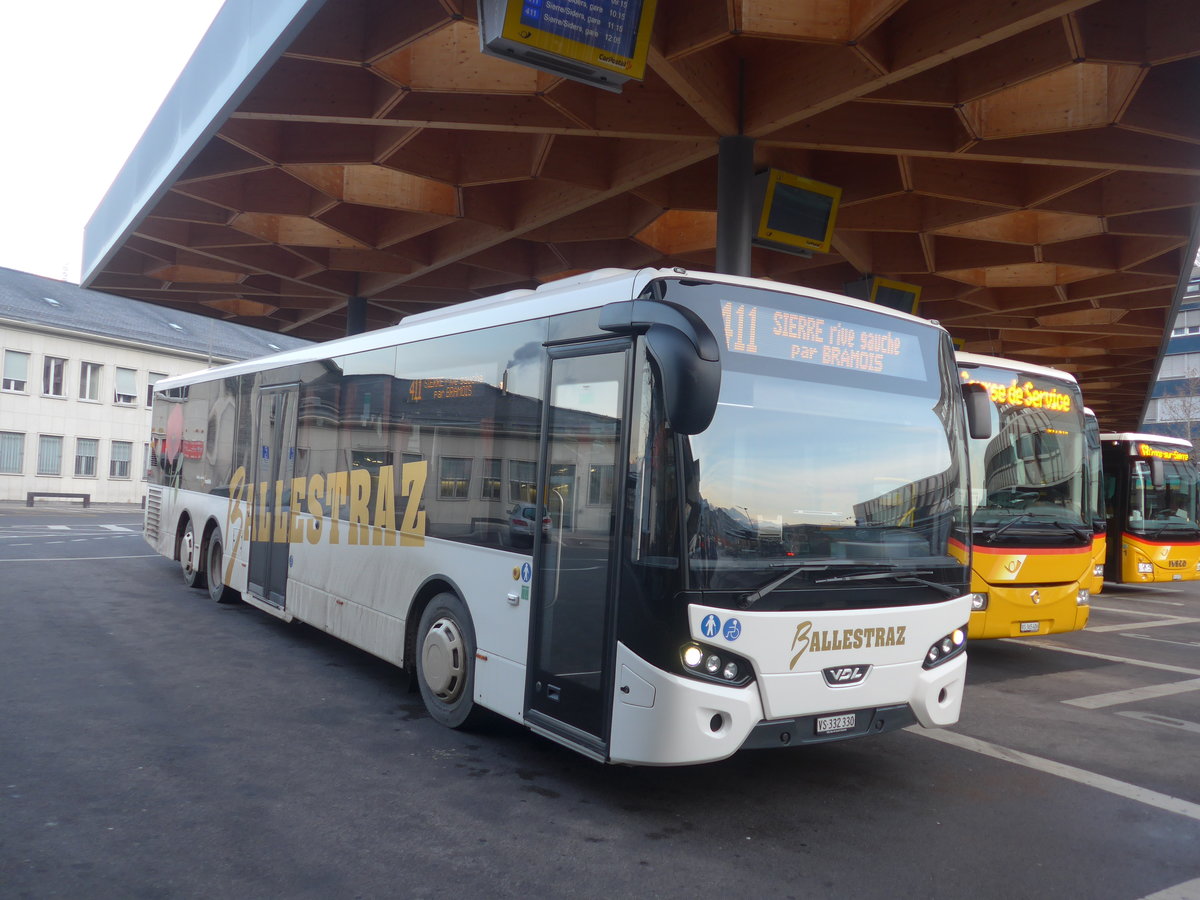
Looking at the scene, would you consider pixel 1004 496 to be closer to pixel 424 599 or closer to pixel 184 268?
pixel 424 599

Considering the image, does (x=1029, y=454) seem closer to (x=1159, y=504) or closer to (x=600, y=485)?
(x=600, y=485)

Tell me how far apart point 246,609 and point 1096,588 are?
14.2 m

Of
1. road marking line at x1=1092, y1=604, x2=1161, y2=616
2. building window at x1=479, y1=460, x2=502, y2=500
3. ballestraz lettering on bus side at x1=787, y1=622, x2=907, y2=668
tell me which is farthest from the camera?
Answer: road marking line at x1=1092, y1=604, x2=1161, y2=616

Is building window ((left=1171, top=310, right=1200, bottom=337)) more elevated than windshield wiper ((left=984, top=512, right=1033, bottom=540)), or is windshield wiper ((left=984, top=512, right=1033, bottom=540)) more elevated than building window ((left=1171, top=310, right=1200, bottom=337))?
building window ((left=1171, top=310, right=1200, bottom=337))

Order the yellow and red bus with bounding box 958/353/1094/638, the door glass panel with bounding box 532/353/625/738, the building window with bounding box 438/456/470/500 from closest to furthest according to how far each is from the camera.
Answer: the door glass panel with bounding box 532/353/625/738 < the building window with bounding box 438/456/470/500 < the yellow and red bus with bounding box 958/353/1094/638

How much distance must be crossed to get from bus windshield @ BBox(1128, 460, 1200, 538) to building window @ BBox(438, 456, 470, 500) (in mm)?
16327

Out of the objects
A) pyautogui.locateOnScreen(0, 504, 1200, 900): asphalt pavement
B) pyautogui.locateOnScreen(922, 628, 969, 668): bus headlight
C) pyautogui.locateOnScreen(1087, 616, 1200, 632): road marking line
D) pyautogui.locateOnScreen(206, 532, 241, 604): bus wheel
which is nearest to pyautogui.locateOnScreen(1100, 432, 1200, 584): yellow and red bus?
pyautogui.locateOnScreen(1087, 616, 1200, 632): road marking line

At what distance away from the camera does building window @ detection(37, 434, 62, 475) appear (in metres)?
43.2

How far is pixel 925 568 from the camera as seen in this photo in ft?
19.1

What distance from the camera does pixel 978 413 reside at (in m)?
7.11

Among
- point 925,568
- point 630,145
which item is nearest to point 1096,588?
point 630,145

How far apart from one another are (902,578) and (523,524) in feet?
7.58

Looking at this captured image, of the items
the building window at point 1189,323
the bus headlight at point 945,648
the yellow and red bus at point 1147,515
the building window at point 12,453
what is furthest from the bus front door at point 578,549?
the building window at point 1189,323

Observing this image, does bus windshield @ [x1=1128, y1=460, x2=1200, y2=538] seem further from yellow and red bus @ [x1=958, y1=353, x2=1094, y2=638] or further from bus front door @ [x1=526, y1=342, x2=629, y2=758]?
bus front door @ [x1=526, y1=342, x2=629, y2=758]
